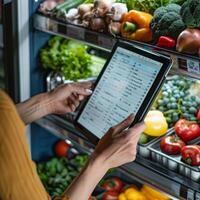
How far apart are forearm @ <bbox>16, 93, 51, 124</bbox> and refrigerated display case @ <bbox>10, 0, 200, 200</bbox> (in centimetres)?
32

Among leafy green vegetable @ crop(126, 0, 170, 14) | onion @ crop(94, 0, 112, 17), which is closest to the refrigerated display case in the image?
onion @ crop(94, 0, 112, 17)

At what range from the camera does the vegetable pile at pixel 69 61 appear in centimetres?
258

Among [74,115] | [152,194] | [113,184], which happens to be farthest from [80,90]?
[113,184]

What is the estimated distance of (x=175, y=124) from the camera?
2.00 metres

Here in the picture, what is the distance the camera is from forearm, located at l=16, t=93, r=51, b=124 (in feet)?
6.32

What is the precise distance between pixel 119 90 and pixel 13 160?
0.67m

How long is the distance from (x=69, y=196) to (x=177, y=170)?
50 centimetres

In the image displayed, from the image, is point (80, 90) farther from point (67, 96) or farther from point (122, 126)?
point (122, 126)

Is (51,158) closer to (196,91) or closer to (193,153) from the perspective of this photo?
(196,91)

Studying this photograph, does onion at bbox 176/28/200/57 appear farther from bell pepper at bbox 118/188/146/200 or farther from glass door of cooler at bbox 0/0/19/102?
glass door of cooler at bbox 0/0/19/102

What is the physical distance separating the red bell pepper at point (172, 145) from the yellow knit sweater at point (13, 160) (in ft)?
2.39

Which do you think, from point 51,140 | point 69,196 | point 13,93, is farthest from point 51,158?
point 69,196

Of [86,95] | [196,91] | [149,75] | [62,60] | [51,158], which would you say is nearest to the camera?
[149,75]

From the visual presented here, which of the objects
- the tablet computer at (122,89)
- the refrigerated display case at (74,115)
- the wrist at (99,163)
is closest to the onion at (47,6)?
the refrigerated display case at (74,115)
